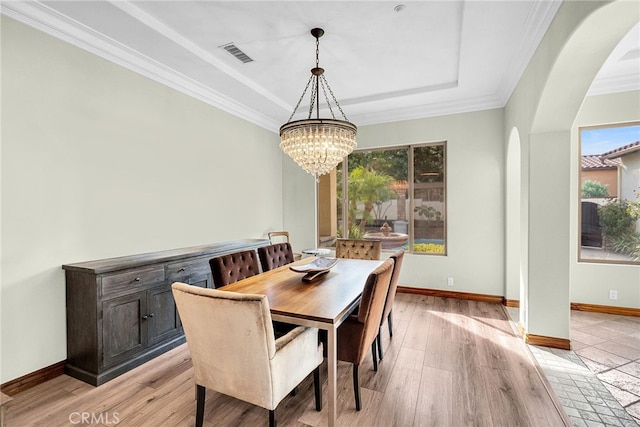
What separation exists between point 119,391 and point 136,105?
2599mm

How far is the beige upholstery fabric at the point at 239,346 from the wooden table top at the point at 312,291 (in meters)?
0.18

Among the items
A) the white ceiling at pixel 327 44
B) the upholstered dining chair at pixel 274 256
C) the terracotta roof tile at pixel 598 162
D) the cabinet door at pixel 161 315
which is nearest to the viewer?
the white ceiling at pixel 327 44

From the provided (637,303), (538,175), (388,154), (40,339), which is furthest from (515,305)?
(40,339)

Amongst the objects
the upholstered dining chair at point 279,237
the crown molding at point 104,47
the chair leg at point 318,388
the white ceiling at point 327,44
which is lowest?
the chair leg at point 318,388

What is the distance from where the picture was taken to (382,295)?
2.11 meters

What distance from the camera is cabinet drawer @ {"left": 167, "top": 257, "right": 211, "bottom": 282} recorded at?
2914mm

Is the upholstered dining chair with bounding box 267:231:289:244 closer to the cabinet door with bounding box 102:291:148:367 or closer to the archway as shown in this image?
the cabinet door with bounding box 102:291:148:367

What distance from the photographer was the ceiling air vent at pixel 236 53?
2865 mm

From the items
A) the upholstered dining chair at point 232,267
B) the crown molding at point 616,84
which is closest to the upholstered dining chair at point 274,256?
the upholstered dining chair at point 232,267

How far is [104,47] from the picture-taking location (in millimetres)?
2701

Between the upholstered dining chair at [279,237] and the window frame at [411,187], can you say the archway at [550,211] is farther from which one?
the upholstered dining chair at [279,237]

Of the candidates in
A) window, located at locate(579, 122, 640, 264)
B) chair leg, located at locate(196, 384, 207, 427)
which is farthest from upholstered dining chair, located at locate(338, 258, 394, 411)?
window, located at locate(579, 122, 640, 264)

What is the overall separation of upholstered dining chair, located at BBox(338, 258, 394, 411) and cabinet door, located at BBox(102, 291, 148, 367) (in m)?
1.82

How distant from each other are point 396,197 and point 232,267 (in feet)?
10.1
